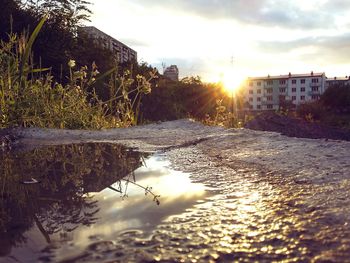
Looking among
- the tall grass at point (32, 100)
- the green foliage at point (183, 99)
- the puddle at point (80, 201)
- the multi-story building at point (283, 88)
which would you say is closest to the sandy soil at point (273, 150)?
the puddle at point (80, 201)

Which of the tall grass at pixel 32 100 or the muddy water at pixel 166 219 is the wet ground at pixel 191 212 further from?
the tall grass at pixel 32 100

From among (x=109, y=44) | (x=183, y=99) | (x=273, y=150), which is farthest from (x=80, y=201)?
(x=109, y=44)

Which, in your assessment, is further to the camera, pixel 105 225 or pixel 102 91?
pixel 102 91

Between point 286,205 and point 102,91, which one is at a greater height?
point 102,91

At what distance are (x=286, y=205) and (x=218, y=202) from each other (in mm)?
197

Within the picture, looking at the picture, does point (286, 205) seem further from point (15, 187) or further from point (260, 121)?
point (260, 121)

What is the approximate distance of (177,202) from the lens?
114cm

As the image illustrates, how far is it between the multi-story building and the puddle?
3246 inches

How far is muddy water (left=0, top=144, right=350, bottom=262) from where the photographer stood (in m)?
0.75

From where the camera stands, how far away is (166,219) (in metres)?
0.97

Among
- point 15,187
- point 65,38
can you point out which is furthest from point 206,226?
point 65,38

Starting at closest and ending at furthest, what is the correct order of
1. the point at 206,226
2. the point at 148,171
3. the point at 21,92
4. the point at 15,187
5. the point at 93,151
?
the point at 206,226 → the point at 15,187 → the point at 148,171 → the point at 93,151 → the point at 21,92

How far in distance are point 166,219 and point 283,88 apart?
89.7 metres

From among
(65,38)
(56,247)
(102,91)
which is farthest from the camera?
(65,38)
